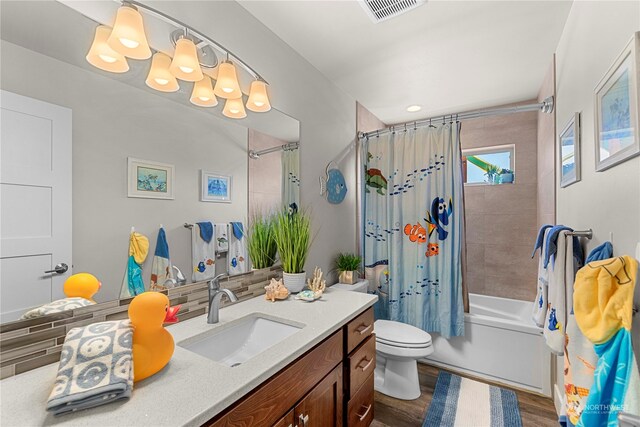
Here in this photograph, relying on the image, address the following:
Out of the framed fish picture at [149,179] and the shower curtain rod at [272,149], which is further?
the shower curtain rod at [272,149]

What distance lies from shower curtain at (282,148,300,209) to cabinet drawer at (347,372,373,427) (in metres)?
1.13

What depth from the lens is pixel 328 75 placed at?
86.3 inches

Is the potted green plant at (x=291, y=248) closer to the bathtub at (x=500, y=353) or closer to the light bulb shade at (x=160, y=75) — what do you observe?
the light bulb shade at (x=160, y=75)

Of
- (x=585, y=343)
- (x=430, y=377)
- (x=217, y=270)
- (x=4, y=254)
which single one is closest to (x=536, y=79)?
(x=585, y=343)

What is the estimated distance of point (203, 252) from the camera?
132 centimetres

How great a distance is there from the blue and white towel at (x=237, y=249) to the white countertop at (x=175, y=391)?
15.7 inches

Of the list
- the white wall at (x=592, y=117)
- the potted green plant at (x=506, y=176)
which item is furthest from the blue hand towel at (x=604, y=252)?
the potted green plant at (x=506, y=176)

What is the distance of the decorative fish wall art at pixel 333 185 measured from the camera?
2.16 metres

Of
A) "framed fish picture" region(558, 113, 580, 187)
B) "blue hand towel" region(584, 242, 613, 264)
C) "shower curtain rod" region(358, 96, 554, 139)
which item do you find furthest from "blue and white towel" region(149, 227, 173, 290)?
"shower curtain rod" region(358, 96, 554, 139)

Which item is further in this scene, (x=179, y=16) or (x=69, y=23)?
(x=179, y=16)

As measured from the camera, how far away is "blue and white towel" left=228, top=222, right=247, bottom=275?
1.46 meters

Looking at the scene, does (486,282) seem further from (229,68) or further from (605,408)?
(229,68)

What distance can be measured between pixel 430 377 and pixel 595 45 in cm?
231

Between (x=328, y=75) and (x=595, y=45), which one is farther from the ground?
(x=328, y=75)
